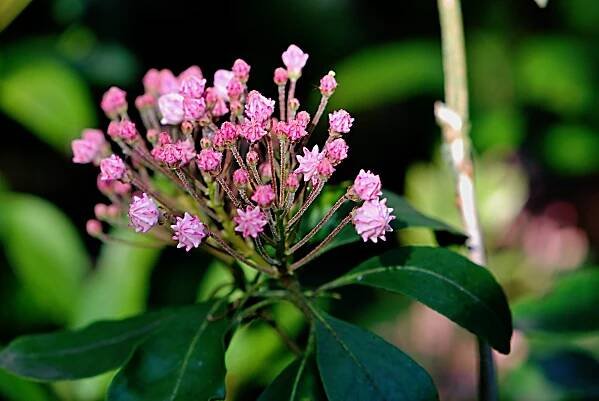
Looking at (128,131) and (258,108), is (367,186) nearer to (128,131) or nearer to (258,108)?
(258,108)

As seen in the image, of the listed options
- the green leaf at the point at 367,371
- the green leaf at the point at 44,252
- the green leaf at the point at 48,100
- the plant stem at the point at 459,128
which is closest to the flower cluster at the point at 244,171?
the green leaf at the point at 367,371

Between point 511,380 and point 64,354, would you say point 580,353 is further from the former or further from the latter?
point 64,354

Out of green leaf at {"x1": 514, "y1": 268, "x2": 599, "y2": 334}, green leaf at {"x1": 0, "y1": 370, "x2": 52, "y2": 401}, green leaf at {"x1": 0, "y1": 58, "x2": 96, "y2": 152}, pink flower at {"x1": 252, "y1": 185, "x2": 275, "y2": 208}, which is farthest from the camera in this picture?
green leaf at {"x1": 0, "y1": 58, "x2": 96, "y2": 152}

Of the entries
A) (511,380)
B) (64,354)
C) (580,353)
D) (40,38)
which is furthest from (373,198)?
(40,38)

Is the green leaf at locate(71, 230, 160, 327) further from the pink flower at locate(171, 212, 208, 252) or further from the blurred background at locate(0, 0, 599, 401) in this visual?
the pink flower at locate(171, 212, 208, 252)

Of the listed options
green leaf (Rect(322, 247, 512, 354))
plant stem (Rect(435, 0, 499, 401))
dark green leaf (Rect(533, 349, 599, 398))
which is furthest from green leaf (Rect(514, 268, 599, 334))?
green leaf (Rect(322, 247, 512, 354))

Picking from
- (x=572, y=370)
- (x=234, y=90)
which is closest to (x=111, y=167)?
(x=234, y=90)

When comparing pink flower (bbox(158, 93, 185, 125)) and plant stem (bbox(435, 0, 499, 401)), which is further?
plant stem (bbox(435, 0, 499, 401))
